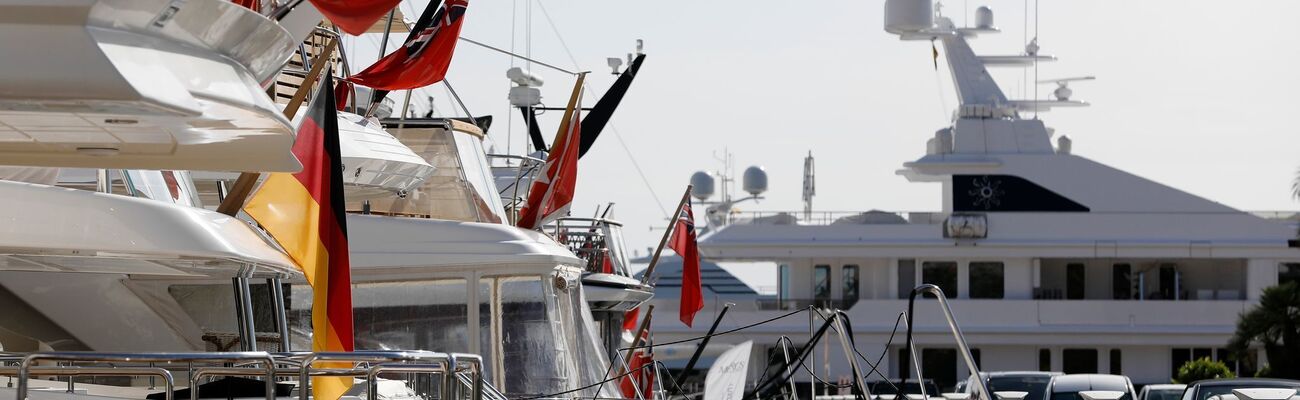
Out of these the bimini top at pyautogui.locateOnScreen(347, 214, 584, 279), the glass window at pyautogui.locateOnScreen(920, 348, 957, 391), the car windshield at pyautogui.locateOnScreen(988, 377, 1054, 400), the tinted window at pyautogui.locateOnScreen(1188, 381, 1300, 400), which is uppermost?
the bimini top at pyautogui.locateOnScreen(347, 214, 584, 279)

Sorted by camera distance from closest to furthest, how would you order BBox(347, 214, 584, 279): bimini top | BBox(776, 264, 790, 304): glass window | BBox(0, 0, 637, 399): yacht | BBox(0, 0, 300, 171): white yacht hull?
BBox(0, 0, 300, 171): white yacht hull → BBox(0, 0, 637, 399): yacht → BBox(347, 214, 584, 279): bimini top → BBox(776, 264, 790, 304): glass window

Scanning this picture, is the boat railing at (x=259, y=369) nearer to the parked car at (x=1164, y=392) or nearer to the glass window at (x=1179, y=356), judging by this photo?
the parked car at (x=1164, y=392)

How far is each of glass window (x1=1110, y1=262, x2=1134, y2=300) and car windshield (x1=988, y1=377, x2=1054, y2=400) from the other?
20996 mm

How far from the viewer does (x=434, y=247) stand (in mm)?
12703

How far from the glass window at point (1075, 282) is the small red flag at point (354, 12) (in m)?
36.1

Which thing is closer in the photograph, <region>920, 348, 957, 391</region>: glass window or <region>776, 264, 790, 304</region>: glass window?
<region>920, 348, 957, 391</region>: glass window

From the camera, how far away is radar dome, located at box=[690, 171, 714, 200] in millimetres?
46781

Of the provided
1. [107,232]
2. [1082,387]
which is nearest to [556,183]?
[107,232]

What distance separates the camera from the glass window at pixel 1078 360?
Answer: 41188 millimetres

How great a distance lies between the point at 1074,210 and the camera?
41844 mm

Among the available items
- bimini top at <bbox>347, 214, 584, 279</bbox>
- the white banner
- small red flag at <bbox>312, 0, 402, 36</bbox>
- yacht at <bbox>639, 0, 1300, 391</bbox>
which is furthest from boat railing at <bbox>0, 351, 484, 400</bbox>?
yacht at <bbox>639, 0, 1300, 391</bbox>

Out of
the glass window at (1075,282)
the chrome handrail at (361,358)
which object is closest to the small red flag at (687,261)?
the chrome handrail at (361,358)

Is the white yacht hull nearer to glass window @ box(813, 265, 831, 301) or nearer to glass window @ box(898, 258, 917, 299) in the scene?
glass window @ box(898, 258, 917, 299)

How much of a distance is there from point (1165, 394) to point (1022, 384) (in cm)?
308
